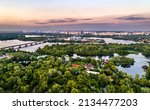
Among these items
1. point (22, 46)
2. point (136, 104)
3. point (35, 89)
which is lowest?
point (22, 46)

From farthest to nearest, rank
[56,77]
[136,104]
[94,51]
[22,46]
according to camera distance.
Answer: [22,46], [94,51], [56,77], [136,104]

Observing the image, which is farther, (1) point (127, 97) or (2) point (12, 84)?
(2) point (12, 84)

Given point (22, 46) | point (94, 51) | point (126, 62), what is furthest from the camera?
point (22, 46)

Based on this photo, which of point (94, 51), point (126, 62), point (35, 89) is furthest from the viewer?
point (94, 51)

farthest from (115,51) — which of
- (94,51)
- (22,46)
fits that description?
(22,46)

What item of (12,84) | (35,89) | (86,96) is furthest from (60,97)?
(12,84)

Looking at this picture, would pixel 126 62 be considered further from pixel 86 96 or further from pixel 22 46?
pixel 22 46

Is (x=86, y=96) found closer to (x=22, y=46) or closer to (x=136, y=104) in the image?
(x=136, y=104)

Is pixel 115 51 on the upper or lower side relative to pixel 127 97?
lower

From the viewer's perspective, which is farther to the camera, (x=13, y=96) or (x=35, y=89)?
(x=35, y=89)
